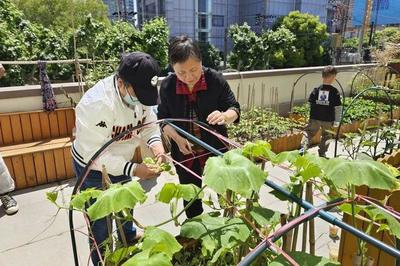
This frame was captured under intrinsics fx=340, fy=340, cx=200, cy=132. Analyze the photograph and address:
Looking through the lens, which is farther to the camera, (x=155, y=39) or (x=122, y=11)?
(x=122, y=11)

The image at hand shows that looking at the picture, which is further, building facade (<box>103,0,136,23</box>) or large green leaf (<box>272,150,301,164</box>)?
building facade (<box>103,0,136,23</box>)

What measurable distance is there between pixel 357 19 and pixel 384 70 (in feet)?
97.0

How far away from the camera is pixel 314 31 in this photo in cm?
1766

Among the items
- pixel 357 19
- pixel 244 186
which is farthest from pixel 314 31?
pixel 357 19

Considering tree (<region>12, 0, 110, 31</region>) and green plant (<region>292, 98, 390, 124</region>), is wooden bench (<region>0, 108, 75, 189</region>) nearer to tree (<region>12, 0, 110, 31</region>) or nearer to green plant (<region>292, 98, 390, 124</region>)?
green plant (<region>292, 98, 390, 124</region>)

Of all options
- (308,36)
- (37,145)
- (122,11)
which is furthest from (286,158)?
(122,11)

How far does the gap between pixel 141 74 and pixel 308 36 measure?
17491mm

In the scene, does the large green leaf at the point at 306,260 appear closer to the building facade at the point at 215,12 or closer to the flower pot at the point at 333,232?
the flower pot at the point at 333,232

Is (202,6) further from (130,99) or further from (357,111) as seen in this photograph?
(130,99)

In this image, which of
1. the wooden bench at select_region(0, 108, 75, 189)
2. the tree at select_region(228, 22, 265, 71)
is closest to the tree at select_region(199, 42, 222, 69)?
the tree at select_region(228, 22, 265, 71)

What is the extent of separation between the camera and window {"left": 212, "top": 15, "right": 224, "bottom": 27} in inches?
1783

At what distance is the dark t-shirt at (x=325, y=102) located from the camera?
176 inches

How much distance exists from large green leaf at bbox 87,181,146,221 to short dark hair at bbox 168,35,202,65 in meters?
1.05

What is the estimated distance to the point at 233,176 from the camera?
80 centimetres
